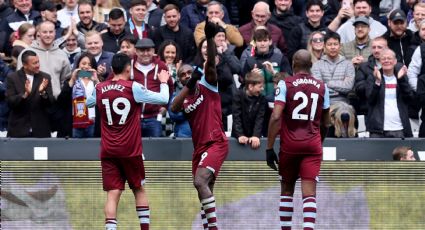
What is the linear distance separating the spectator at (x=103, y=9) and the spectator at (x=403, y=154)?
21.7ft

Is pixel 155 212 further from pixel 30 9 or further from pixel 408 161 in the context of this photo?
pixel 30 9

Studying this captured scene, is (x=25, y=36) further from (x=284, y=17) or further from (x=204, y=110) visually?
(x=204, y=110)

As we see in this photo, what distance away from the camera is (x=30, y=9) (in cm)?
2284

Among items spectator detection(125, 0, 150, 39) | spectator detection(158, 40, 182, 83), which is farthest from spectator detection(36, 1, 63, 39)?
spectator detection(158, 40, 182, 83)

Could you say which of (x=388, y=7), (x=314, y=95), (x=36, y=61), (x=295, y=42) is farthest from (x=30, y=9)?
(x=314, y=95)

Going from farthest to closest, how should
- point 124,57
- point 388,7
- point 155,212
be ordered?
point 388,7 < point 155,212 < point 124,57

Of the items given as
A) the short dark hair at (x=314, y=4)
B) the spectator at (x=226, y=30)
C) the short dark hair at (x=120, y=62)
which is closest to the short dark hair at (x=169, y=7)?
the spectator at (x=226, y=30)

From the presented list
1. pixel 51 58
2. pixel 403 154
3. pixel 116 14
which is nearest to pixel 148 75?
pixel 51 58

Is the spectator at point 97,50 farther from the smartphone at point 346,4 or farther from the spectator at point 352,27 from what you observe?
the smartphone at point 346,4

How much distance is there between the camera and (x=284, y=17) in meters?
22.5

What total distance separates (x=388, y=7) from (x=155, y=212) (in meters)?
8.14

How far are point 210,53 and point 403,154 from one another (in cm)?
373

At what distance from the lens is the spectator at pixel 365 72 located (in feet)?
66.3

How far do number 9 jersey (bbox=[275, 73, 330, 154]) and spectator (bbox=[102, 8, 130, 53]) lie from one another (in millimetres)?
6029
